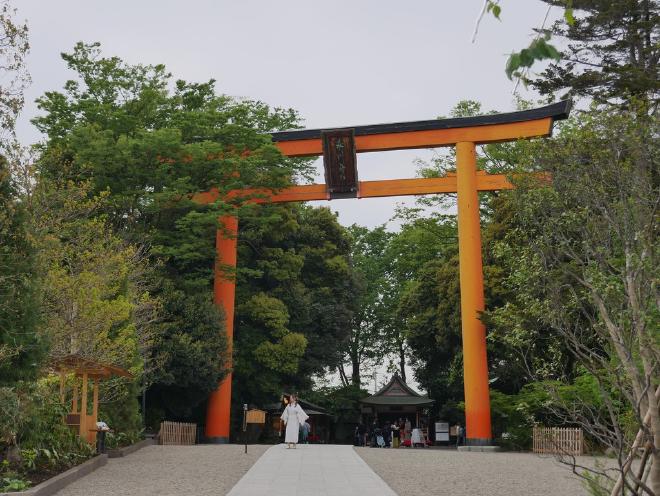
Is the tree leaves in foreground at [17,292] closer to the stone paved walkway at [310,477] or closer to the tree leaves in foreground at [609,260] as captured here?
the stone paved walkway at [310,477]

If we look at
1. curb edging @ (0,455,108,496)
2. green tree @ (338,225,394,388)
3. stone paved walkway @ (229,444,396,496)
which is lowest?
stone paved walkway @ (229,444,396,496)

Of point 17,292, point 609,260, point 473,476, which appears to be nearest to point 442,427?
point 473,476

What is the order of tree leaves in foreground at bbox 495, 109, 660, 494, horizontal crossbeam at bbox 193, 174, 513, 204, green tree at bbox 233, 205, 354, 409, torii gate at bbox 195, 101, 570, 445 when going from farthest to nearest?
green tree at bbox 233, 205, 354, 409 → horizontal crossbeam at bbox 193, 174, 513, 204 → torii gate at bbox 195, 101, 570, 445 → tree leaves in foreground at bbox 495, 109, 660, 494

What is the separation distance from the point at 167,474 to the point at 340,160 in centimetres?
1295

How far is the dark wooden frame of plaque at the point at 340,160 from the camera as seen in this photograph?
22.0 meters

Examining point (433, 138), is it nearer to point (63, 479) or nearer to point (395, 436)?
point (395, 436)

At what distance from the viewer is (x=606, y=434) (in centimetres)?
589

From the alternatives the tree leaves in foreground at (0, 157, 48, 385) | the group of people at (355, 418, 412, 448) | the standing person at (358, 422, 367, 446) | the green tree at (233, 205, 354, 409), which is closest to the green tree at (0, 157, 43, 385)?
the tree leaves in foreground at (0, 157, 48, 385)

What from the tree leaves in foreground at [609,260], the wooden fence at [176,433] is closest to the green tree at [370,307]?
the wooden fence at [176,433]

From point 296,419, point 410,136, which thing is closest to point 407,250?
point 410,136

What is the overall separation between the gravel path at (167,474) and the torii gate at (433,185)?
7.45 meters

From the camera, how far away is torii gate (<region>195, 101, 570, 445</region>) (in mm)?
20594

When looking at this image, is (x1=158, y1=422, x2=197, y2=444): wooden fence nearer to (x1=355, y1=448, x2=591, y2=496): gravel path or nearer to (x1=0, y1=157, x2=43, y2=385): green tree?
(x1=355, y1=448, x2=591, y2=496): gravel path

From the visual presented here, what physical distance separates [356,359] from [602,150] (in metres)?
27.7
